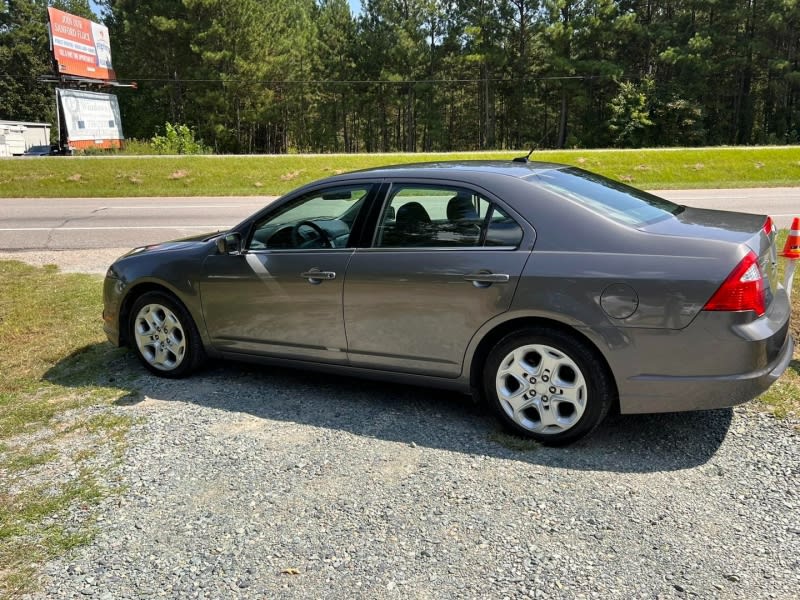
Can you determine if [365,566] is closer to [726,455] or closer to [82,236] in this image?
[726,455]

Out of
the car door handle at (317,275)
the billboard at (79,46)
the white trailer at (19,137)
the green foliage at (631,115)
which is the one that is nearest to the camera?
the car door handle at (317,275)

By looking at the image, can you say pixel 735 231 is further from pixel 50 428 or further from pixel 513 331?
pixel 50 428

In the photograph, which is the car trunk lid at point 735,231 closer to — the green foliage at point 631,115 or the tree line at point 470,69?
the tree line at point 470,69

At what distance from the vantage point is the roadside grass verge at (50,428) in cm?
299

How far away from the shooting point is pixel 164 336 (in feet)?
16.5

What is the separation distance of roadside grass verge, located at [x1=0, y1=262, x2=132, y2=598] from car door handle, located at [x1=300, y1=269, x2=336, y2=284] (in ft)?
4.91

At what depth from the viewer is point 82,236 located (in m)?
12.7

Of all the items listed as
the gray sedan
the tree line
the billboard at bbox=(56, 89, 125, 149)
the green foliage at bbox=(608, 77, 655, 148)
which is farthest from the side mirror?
the green foliage at bbox=(608, 77, 655, 148)

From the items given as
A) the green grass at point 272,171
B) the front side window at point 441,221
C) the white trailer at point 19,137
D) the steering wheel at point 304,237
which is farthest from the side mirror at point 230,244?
the white trailer at point 19,137

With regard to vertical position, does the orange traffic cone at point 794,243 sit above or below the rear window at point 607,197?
below

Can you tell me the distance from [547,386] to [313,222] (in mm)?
2040

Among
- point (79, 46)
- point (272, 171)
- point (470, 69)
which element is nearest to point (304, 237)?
point (272, 171)

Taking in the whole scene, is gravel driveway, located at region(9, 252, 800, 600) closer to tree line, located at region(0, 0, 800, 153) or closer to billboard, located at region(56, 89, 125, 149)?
billboard, located at region(56, 89, 125, 149)

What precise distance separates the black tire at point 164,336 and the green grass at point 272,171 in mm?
15631
